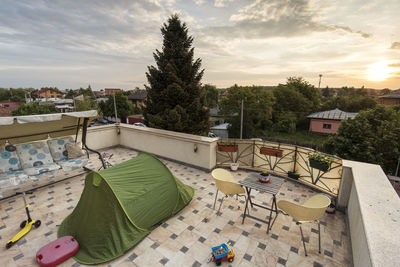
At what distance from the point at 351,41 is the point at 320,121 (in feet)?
76.9

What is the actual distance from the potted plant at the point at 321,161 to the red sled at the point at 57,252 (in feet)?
16.8

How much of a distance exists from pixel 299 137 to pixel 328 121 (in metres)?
4.93

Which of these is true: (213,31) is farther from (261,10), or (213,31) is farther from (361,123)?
(361,123)

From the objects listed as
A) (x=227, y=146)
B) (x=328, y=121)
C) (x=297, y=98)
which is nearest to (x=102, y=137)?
(x=227, y=146)

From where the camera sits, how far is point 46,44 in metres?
10.2

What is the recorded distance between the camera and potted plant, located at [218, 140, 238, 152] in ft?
18.3

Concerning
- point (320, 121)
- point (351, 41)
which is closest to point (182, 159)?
point (351, 41)

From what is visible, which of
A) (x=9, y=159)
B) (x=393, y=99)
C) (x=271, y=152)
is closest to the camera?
(x=9, y=159)

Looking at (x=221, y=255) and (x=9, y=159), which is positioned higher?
(x=9, y=159)

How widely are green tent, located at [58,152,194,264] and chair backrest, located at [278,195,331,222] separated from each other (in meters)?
2.28

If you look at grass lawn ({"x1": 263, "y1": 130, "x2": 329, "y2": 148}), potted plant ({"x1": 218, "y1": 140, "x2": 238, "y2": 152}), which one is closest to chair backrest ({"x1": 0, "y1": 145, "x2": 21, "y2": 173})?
potted plant ({"x1": 218, "y1": 140, "x2": 238, "y2": 152})

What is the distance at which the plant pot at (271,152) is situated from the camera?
513 cm

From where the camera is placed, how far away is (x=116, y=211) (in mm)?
2920

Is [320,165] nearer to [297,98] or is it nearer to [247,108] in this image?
[247,108]
